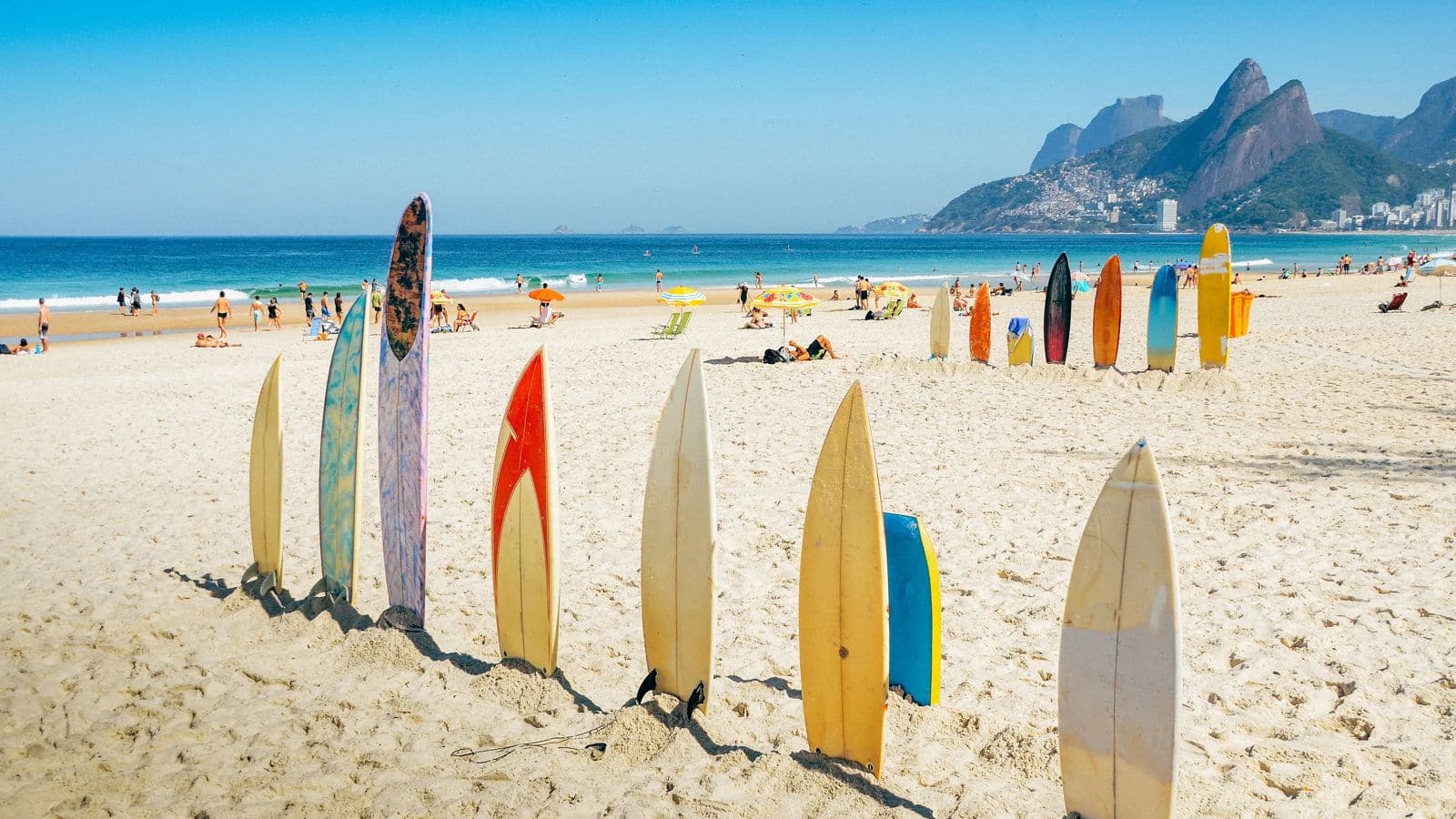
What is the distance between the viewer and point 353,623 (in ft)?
13.7

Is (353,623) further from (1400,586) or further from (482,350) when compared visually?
(482,350)

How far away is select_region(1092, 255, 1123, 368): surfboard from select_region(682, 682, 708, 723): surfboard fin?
9.12 m

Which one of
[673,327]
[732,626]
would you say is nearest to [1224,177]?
[673,327]

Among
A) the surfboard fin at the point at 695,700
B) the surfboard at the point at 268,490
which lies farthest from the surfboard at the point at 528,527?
the surfboard at the point at 268,490

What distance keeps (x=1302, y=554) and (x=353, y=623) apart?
190 inches

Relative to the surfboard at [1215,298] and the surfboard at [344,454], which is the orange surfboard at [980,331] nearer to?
the surfboard at [1215,298]

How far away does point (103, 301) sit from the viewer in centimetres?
3178

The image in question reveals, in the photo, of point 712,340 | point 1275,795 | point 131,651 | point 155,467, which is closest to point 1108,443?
point 1275,795

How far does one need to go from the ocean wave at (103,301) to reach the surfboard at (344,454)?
2795cm

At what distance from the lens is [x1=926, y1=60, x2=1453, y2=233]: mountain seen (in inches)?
5354

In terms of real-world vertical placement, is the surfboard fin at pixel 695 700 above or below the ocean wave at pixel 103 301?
below

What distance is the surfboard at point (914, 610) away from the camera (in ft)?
10.6

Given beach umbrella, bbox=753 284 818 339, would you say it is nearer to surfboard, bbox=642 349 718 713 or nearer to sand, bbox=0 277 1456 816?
sand, bbox=0 277 1456 816

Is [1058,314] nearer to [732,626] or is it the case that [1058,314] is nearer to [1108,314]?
[1108,314]
